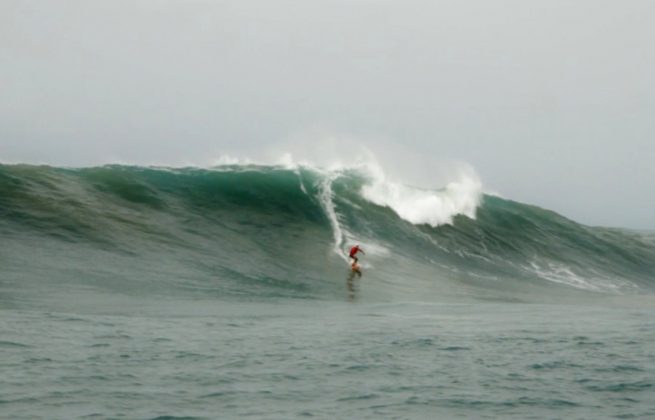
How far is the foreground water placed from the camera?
7.16m

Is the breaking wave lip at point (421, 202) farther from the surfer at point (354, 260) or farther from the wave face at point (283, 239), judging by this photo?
the surfer at point (354, 260)

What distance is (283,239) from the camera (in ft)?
70.2

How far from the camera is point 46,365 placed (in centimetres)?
823

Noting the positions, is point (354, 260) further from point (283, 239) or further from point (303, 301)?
point (303, 301)

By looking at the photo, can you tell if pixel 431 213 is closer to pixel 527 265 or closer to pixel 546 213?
pixel 527 265

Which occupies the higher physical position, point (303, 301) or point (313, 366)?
point (303, 301)

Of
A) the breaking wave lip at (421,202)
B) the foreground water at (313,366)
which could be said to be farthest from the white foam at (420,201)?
the foreground water at (313,366)

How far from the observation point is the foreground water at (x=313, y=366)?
7.16 meters

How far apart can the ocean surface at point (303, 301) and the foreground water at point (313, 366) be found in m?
0.04

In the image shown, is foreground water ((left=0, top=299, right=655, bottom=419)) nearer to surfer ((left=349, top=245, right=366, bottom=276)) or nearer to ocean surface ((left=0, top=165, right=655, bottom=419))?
ocean surface ((left=0, top=165, right=655, bottom=419))

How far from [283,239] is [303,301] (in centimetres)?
652

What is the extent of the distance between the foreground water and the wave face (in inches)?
137

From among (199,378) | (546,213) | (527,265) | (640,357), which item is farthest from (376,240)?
(199,378)

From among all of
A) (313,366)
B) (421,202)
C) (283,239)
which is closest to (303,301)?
(313,366)
